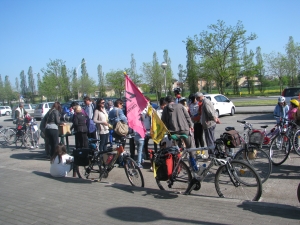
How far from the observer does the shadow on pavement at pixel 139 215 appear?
4517 mm

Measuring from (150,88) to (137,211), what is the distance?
180 feet

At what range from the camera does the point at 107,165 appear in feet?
22.2

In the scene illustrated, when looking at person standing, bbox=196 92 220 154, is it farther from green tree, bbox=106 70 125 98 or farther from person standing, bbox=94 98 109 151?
green tree, bbox=106 70 125 98

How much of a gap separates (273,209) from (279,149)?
3.18 meters

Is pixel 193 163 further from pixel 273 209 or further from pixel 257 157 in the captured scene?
pixel 273 209

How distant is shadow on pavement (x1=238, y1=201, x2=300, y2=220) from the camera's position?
4340 mm

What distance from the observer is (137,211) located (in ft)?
16.2

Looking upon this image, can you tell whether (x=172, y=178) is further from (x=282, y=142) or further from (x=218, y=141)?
(x=282, y=142)

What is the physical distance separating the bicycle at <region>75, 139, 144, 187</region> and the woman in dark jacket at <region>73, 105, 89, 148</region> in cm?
163

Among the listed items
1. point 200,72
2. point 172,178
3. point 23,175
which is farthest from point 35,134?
point 200,72

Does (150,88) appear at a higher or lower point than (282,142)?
higher

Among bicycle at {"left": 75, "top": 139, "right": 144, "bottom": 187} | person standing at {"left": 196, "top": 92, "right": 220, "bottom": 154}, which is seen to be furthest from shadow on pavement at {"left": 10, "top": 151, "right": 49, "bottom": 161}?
person standing at {"left": 196, "top": 92, "right": 220, "bottom": 154}

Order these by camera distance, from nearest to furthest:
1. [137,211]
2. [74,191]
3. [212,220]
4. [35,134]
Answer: [212,220] → [137,211] → [74,191] → [35,134]

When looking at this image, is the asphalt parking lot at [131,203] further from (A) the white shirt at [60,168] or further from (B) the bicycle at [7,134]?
(B) the bicycle at [7,134]
